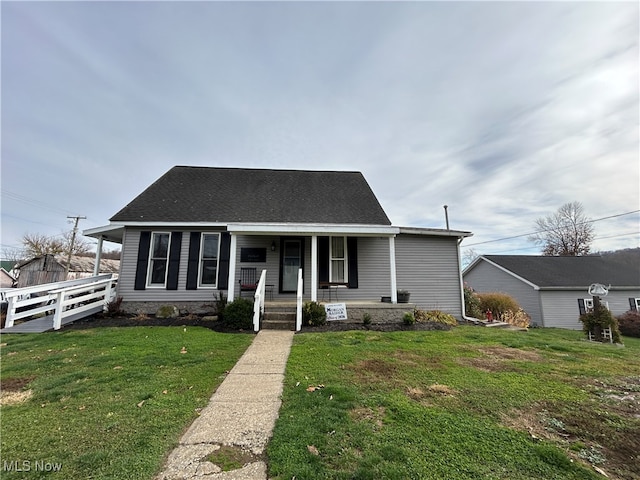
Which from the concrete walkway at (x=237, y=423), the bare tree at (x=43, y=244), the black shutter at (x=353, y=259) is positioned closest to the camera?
the concrete walkway at (x=237, y=423)

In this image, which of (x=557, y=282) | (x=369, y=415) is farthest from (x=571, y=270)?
(x=369, y=415)

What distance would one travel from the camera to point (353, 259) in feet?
34.3

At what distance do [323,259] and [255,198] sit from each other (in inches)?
174

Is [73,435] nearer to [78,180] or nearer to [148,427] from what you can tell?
[148,427]

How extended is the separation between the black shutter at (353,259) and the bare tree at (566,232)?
34296 millimetres

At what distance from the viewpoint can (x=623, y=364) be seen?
5066mm

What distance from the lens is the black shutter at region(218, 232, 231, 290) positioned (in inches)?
394

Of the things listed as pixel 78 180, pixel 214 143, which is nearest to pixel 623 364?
pixel 214 143

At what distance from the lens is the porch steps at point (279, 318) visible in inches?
311

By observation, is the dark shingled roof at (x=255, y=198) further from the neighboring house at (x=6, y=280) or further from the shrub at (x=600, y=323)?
the neighboring house at (x=6, y=280)

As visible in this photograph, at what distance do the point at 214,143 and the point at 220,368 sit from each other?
1466cm

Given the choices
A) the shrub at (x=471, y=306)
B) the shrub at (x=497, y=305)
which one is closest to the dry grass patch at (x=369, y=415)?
the shrub at (x=471, y=306)

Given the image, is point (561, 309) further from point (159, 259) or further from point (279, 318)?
point (159, 259)

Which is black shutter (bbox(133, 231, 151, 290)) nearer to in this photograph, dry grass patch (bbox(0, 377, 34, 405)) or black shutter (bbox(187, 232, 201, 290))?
black shutter (bbox(187, 232, 201, 290))
